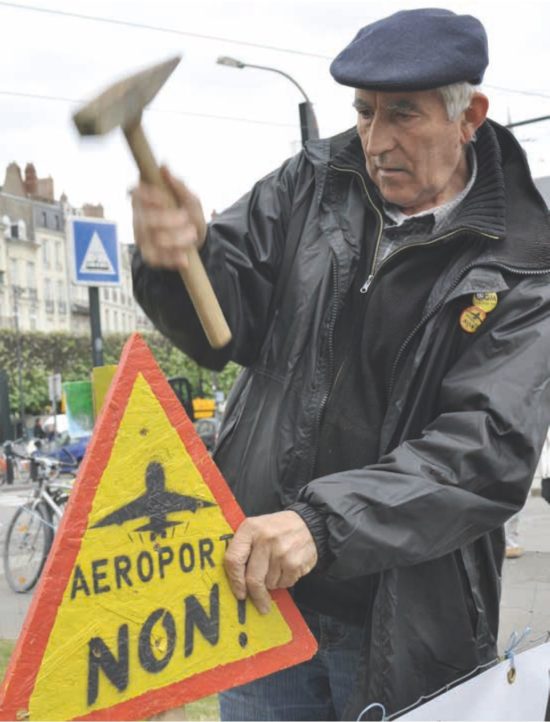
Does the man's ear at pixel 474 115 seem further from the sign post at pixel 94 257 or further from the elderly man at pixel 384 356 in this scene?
the sign post at pixel 94 257

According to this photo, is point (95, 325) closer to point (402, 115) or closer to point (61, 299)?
point (402, 115)

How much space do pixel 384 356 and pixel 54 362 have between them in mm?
58284

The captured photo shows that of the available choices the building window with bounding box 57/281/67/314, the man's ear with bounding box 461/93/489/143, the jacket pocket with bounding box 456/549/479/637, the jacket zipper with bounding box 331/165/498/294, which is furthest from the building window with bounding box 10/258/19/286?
the jacket pocket with bounding box 456/549/479/637

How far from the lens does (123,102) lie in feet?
4.29

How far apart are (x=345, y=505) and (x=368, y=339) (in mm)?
379

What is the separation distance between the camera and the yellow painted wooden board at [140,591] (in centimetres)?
132

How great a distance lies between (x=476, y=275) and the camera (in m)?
1.63

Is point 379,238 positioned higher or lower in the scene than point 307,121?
lower

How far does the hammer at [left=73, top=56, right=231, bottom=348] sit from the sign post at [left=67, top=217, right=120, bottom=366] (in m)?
5.11

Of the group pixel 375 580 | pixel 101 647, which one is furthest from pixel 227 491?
pixel 375 580

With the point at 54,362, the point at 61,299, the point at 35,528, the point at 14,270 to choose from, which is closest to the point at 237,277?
the point at 35,528

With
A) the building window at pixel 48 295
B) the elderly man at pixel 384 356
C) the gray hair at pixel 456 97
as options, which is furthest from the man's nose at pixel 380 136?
the building window at pixel 48 295

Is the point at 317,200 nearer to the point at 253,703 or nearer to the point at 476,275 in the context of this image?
the point at 476,275

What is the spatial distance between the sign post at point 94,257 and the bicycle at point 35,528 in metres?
1.52
